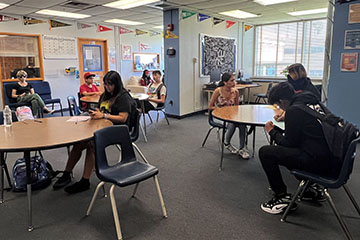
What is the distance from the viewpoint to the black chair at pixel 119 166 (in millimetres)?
2047

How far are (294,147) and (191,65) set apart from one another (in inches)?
181

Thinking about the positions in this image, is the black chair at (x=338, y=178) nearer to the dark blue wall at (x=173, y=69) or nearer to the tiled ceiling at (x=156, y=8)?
the tiled ceiling at (x=156, y=8)

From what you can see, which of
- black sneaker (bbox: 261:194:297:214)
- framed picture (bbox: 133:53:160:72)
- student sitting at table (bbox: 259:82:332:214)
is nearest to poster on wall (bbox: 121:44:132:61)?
framed picture (bbox: 133:53:160:72)

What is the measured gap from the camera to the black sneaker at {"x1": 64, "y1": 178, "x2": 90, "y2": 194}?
277cm

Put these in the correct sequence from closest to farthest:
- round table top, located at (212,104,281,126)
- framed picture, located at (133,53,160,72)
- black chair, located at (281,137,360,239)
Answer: black chair, located at (281,137,360,239)
round table top, located at (212,104,281,126)
framed picture, located at (133,53,160,72)

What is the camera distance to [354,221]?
2242 mm

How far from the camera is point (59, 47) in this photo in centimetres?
719

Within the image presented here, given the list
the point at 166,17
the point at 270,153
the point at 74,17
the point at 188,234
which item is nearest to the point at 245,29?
the point at 166,17

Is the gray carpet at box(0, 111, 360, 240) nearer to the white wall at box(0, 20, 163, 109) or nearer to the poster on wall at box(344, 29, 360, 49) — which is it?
the poster on wall at box(344, 29, 360, 49)

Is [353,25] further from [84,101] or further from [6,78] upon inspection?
[6,78]

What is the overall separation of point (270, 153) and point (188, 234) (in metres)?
0.92

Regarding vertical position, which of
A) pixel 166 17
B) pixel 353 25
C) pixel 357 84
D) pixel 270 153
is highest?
pixel 166 17

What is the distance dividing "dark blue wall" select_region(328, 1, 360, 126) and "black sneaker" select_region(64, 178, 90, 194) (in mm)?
3945

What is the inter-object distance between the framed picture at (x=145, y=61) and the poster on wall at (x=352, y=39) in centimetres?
624
